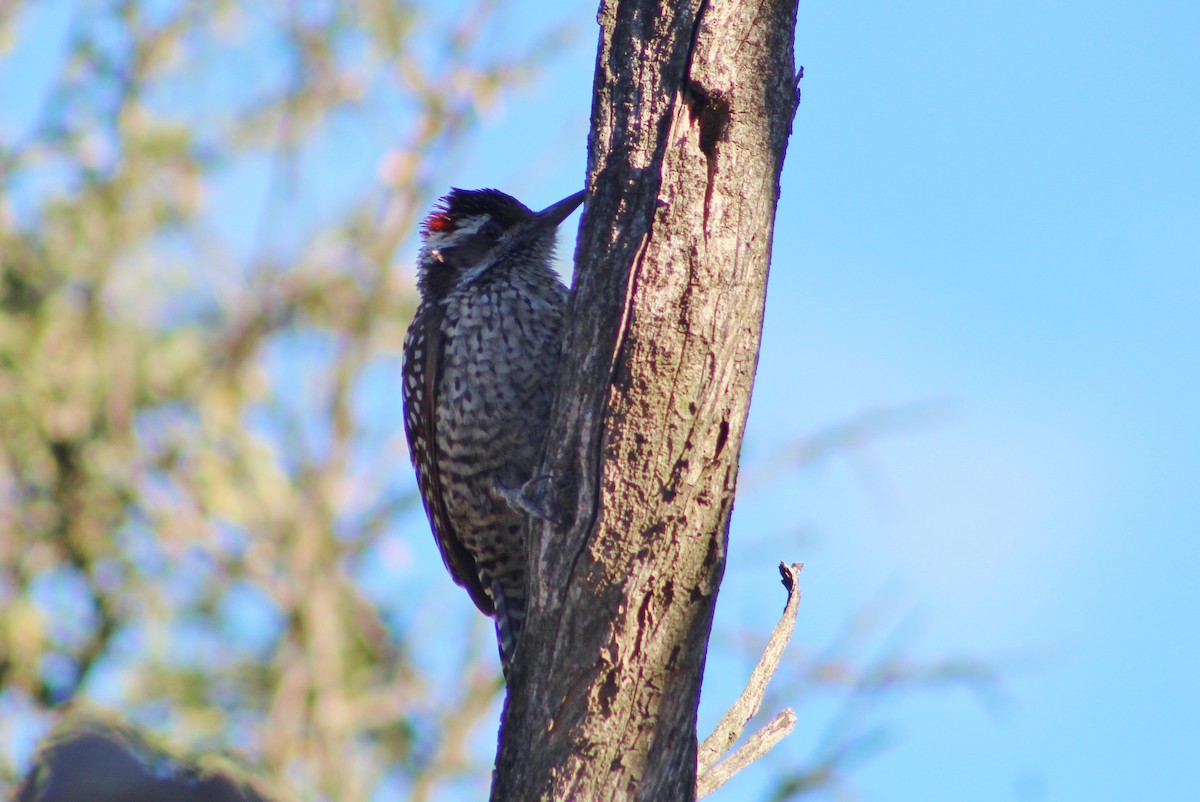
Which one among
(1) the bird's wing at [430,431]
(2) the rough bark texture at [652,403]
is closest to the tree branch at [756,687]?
(2) the rough bark texture at [652,403]

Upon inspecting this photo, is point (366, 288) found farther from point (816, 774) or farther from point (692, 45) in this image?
point (692, 45)

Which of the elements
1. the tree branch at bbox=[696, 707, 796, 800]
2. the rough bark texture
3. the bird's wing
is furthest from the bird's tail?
the rough bark texture

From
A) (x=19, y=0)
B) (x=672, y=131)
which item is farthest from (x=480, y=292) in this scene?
(x=19, y=0)

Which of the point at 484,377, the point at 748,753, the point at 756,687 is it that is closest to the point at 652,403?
the point at 756,687

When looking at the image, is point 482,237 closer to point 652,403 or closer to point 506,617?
point 506,617

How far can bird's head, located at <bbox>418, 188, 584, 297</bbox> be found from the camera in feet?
15.6

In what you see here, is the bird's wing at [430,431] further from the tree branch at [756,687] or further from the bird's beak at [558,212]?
the tree branch at [756,687]

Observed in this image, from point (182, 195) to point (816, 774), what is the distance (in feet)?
21.8

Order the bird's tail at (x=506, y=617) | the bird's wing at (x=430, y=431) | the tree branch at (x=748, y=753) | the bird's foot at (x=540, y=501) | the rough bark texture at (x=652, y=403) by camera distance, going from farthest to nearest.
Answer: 1. the bird's wing at (x=430, y=431)
2. the bird's tail at (x=506, y=617)
3. the tree branch at (x=748, y=753)
4. the bird's foot at (x=540, y=501)
5. the rough bark texture at (x=652, y=403)

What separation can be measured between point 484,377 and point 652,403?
170 centimetres

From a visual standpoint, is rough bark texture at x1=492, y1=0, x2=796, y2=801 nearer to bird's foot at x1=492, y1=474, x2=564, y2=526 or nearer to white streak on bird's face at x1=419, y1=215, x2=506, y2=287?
bird's foot at x1=492, y1=474, x2=564, y2=526

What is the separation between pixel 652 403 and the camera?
9.16 feet

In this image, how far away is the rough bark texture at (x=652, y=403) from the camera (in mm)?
2787

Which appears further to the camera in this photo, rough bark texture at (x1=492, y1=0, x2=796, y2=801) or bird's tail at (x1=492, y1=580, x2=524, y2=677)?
bird's tail at (x1=492, y1=580, x2=524, y2=677)
